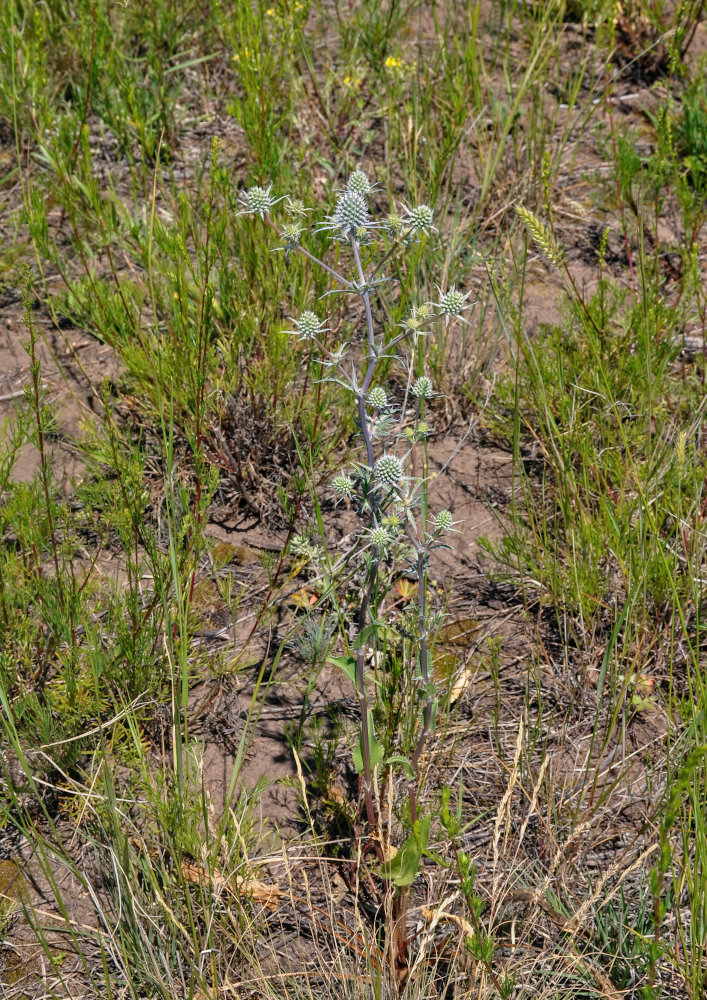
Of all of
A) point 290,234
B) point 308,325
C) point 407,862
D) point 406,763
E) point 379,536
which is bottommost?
point 407,862

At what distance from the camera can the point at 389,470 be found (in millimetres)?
1587

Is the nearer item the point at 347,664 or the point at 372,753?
the point at 347,664

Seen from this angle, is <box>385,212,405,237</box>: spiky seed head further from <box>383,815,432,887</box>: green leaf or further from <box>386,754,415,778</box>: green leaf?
<box>383,815,432,887</box>: green leaf

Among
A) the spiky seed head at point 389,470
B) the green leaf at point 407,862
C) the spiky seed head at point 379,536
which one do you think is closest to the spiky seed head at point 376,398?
the spiky seed head at point 389,470

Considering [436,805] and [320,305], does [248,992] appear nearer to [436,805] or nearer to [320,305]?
[436,805]

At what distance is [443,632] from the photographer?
7.98 ft

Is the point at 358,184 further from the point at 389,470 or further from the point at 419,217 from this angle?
the point at 389,470

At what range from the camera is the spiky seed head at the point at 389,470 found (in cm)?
158

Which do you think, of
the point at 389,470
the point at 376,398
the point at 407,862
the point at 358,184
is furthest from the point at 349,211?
the point at 407,862

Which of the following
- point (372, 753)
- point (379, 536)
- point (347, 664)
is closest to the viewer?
point (379, 536)

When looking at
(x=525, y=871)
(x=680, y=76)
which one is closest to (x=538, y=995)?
(x=525, y=871)

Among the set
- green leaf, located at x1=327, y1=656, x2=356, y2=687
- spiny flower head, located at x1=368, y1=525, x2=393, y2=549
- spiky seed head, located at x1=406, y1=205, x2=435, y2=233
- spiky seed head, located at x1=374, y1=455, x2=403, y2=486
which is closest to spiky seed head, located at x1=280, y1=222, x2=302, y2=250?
spiky seed head, located at x1=406, y1=205, x2=435, y2=233

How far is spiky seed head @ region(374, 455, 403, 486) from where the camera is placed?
1.58 meters

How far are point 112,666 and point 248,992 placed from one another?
0.81 m
